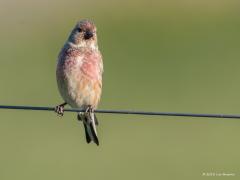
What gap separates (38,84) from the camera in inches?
664

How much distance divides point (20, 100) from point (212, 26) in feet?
19.2

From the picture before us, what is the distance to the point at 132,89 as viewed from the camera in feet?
54.4

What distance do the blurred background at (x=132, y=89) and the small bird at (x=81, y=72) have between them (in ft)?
9.68

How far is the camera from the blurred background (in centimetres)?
1388

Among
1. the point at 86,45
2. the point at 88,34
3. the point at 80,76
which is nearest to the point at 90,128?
the point at 80,76

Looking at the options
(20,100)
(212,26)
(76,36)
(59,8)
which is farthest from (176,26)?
(76,36)

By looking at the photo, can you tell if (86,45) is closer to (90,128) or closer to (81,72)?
(81,72)

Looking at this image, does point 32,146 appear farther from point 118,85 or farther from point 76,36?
point 76,36

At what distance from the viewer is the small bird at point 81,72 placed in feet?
34.1

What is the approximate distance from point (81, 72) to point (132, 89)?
6.21 m

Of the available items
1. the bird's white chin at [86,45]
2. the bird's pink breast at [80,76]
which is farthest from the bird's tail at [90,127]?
the bird's white chin at [86,45]

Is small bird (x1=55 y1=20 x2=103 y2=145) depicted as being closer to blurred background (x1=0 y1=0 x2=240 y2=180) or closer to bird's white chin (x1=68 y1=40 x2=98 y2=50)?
bird's white chin (x1=68 y1=40 x2=98 y2=50)

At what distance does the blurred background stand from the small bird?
295cm

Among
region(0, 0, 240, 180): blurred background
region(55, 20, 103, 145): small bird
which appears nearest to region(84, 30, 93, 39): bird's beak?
region(55, 20, 103, 145): small bird
